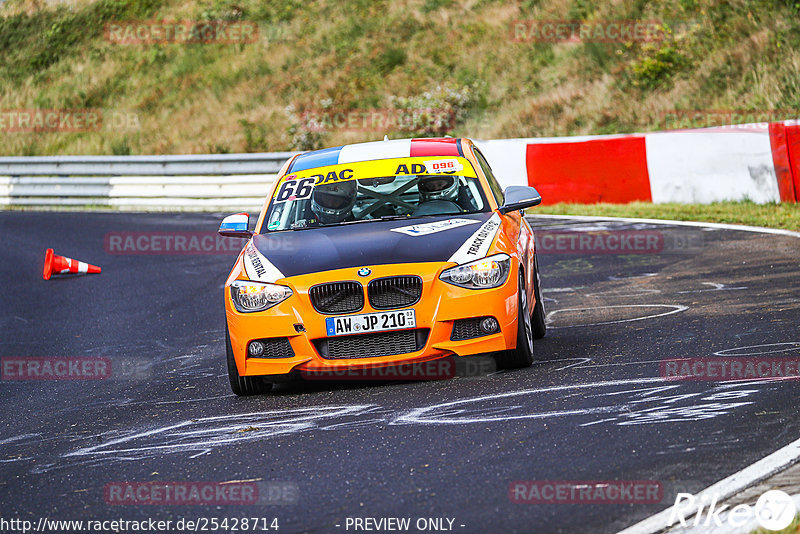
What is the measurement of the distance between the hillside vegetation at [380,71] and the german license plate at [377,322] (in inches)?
642

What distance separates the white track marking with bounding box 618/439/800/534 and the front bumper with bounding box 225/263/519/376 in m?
2.37

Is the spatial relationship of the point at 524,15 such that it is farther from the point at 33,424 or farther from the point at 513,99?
the point at 33,424

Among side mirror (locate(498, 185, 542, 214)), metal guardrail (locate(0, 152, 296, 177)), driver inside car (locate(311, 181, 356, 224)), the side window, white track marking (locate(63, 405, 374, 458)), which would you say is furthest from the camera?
metal guardrail (locate(0, 152, 296, 177))

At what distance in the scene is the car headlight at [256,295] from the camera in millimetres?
7176

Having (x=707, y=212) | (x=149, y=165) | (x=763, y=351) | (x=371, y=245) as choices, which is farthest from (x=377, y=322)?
(x=149, y=165)

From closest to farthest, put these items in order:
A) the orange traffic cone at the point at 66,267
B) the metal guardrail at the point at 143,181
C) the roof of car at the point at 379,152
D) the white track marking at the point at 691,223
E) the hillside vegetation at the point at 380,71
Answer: the roof of car at the point at 379,152 < the white track marking at the point at 691,223 < the orange traffic cone at the point at 66,267 < the metal guardrail at the point at 143,181 < the hillside vegetation at the point at 380,71

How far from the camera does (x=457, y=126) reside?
29578mm

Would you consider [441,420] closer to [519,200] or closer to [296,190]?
[519,200]

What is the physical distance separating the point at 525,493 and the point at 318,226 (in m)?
3.75

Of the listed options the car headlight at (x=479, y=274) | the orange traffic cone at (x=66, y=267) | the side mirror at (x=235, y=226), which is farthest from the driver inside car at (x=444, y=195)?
the orange traffic cone at (x=66, y=267)

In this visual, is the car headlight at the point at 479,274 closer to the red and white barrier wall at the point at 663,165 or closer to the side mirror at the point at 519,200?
the side mirror at the point at 519,200

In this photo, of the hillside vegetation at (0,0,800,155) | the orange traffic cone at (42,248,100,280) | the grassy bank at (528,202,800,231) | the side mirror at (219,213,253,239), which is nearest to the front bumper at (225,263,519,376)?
the side mirror at (219,213,253,239)

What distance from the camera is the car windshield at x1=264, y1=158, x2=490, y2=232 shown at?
822cm

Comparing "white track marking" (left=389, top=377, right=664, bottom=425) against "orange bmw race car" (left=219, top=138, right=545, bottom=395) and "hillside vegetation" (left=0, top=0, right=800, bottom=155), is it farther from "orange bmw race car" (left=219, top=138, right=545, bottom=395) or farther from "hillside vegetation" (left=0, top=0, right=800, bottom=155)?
"hillside vegetation" (left=0, top=0, right=800, bottom=155)
